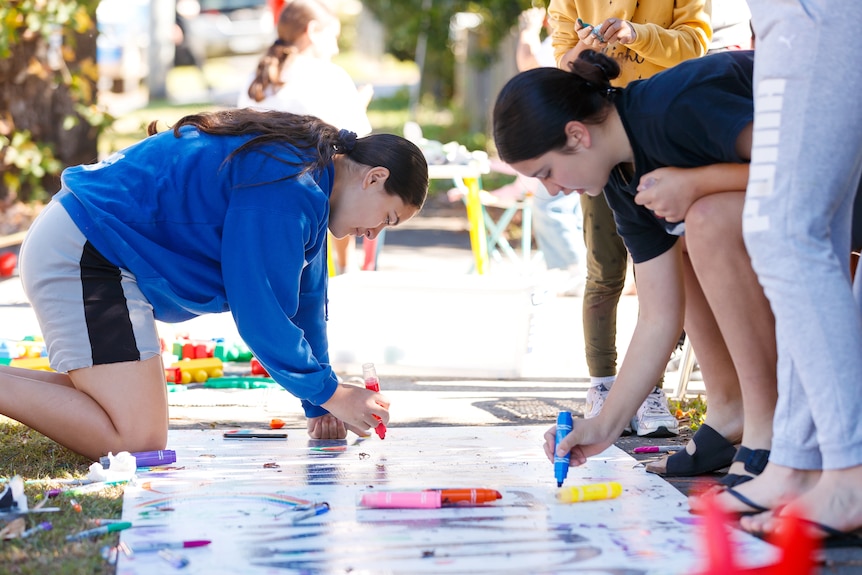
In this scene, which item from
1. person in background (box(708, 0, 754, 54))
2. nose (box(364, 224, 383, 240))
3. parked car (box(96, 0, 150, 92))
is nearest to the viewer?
nose (box(364, 224, 383, 240))

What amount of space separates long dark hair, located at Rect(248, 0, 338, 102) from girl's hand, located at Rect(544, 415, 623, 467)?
3187mm

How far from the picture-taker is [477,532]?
2.28 metres

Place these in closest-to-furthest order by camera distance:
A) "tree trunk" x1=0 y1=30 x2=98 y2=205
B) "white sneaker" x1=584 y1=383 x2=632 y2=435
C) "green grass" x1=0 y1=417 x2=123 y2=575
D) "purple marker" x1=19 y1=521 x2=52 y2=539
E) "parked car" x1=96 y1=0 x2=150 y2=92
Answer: "green grass" x1=0 y1=417 x2=123 y2=575
"purple marker" x1=19 y1=521 x2=52 y2=539
"white sneaker" x1=584 y1=383 x2=632 y2=435
"tree trunk" x1=0 y1=30 x2=98 y2=205
"parked car" x1=96 y1=0 x2=150 y2=92

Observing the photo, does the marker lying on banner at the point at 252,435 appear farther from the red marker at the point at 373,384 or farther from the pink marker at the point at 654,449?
the pink marker at the point at 654,449

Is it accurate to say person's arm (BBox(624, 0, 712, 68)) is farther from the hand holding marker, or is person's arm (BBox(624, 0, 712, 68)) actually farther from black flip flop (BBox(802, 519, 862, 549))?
black flip flop (BBox(802, 519, 862, 549))

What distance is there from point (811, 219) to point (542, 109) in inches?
24.8

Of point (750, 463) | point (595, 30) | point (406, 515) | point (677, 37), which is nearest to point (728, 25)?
point (677, 37)

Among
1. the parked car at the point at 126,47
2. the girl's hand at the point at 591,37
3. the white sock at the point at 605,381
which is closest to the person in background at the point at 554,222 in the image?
the white sock at the point at 605,381

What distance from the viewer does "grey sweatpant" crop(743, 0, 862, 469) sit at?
212cm

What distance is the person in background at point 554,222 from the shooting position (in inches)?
211

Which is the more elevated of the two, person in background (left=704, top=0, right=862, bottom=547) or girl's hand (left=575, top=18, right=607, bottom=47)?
girl's hand (left=575, top=18, right=607, bottom=47)

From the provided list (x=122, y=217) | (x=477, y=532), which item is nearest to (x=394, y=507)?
(x=477, y=532)

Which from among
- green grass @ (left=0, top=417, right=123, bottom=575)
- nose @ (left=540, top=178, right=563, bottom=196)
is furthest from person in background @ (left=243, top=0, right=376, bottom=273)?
nose @ (left=540, top=178, right=563, bottom=196)

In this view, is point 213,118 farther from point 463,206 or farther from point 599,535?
point 463,206
